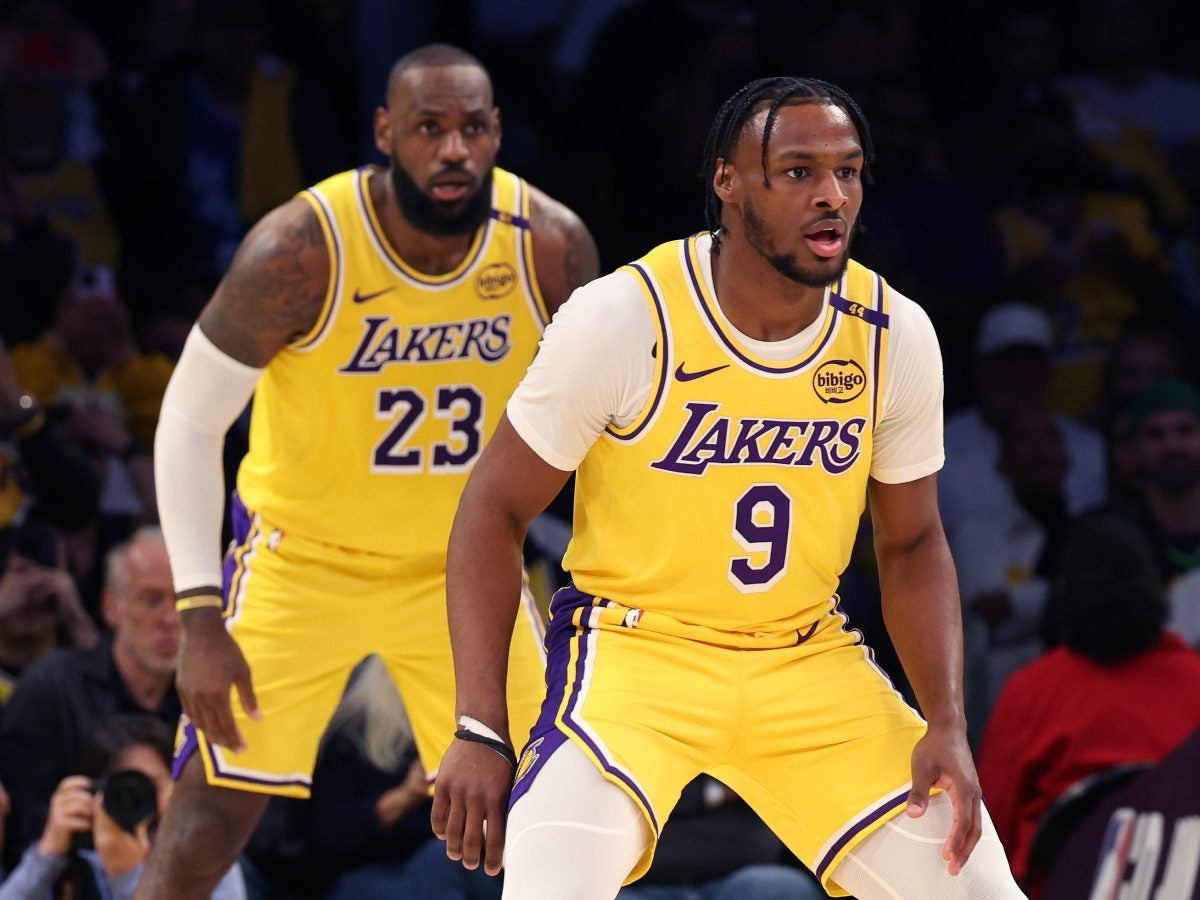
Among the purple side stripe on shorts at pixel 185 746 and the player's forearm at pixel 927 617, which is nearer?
the player's forearm at pixel 927 617

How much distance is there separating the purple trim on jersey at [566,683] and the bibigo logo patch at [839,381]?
52cm

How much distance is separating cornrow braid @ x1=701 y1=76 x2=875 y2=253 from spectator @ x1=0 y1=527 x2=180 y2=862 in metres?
2.45

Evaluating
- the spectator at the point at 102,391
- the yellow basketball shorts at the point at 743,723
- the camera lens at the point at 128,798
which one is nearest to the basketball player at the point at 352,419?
the camera lens at the point at 128,798

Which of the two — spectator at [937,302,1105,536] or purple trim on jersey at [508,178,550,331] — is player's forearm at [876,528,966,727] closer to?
purple trim on jersey at [508,178,550,331]

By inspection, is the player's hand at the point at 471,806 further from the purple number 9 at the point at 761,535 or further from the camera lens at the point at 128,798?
the camera lens at the point at 128,798

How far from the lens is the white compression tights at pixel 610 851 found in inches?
123

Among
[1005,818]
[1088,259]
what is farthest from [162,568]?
[1088,259]

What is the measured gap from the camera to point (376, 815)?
553cm

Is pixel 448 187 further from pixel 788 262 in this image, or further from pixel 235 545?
pixel 788 262

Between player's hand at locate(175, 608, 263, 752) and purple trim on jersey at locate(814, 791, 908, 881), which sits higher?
purple trim on jersey at locate(814, 791, 908, 881)

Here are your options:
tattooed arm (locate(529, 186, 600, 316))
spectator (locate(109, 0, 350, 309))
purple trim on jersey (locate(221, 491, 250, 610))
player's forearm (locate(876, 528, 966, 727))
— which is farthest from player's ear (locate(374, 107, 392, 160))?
spectator (locate(109, 0, 350, 309))

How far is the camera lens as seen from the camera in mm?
4875

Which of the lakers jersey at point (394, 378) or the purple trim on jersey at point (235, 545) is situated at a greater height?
the lakers jersey at point (394, 378)

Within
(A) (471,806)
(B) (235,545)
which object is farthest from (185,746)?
(A) (471,806)
